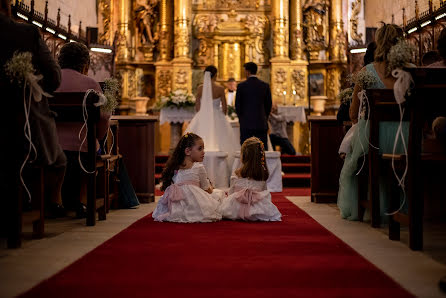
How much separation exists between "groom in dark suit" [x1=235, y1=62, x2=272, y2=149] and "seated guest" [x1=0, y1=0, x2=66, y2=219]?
466 cm

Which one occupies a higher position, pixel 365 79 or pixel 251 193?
pixel 365 79

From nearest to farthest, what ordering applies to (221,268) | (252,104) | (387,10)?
(221,268), (252,104), (387,10)

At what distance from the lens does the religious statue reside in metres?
14.9

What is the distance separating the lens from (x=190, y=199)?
16.5 ft

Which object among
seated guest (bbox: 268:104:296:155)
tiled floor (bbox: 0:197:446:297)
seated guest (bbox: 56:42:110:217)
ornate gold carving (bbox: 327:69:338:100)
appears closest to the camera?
tiled floor (bbox: 0:197:446:297)

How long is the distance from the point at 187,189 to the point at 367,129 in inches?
63.6

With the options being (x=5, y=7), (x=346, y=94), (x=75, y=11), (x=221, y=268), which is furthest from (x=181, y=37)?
(x=221, y=268)

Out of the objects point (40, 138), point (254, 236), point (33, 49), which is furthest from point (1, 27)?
point (254, 236)

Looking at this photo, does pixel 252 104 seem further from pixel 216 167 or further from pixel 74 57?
pixel 74 57

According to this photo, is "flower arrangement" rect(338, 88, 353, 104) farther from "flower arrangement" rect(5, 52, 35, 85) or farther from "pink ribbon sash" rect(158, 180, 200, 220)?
A: "flower arrangement" rect(5, 52, 35, 85)

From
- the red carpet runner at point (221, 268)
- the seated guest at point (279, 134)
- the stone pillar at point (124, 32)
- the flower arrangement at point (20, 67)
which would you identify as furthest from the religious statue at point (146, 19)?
the flower arrangement at point (20, 67)

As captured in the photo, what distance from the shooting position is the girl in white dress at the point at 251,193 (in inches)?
201

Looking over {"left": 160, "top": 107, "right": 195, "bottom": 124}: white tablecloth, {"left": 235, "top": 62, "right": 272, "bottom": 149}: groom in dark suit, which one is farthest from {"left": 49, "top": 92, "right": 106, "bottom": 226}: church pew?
{"left": 160, "top": 107, "right": 195, "bottom": 124}: white tablecloth

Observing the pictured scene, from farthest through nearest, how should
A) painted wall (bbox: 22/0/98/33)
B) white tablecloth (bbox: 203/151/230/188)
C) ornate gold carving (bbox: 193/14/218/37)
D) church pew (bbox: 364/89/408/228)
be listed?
ornate gold carving (bbox: 193/14/218/37)
painted wall (bbox: 22/0/98/33)
white tablecloth (bbox: 203/151/230/188)
church pew (bbox: 364/89/408/228)
